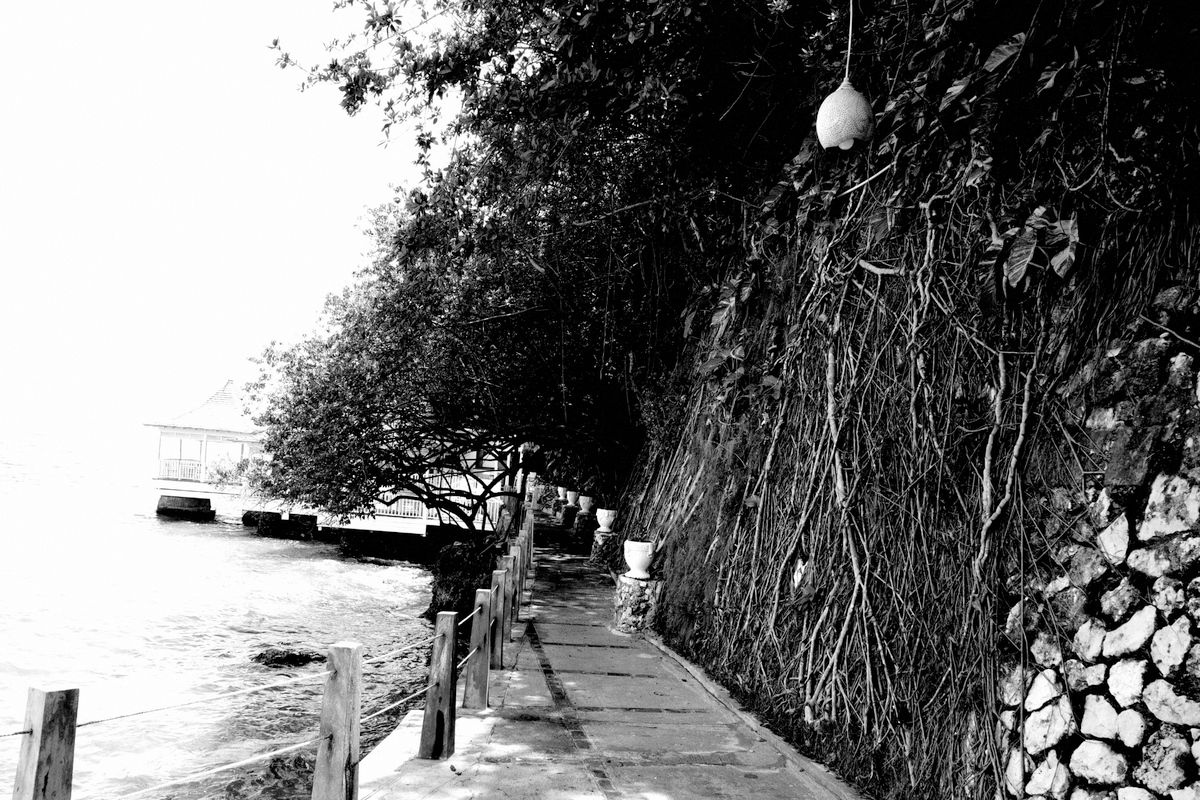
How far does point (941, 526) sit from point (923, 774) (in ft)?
3.46

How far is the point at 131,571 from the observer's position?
18641 mm

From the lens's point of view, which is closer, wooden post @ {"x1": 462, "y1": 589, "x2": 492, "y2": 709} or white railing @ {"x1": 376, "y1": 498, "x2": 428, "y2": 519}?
wooden post @ {"x1": 462, "y1": 589, "x2": 492, "y2": 709}

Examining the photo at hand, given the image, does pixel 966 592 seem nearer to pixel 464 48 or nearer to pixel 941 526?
pixel 941 526

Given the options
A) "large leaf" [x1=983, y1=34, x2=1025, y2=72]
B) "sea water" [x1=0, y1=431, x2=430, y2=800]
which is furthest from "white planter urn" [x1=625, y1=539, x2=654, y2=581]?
"large leaf" [x1=983, y1=34, x2=1025, y2=72]

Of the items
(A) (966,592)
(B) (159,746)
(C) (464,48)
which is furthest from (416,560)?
(A) (966,592)

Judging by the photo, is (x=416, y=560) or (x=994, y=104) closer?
(x=994, y=104)

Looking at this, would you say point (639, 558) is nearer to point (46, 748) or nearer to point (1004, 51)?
point (1004, 51)

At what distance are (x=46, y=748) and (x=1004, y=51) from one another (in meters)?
4.29

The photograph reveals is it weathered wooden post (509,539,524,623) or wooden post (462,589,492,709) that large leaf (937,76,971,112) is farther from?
weathered wooden post (509,539,524,623)

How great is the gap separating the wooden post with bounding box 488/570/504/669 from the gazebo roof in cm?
2644

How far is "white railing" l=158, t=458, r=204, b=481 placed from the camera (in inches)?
1192

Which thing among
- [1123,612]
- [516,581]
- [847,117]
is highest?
[847,117]

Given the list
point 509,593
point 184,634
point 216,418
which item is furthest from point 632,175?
point 216,418

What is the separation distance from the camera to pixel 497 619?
19.6 feet
